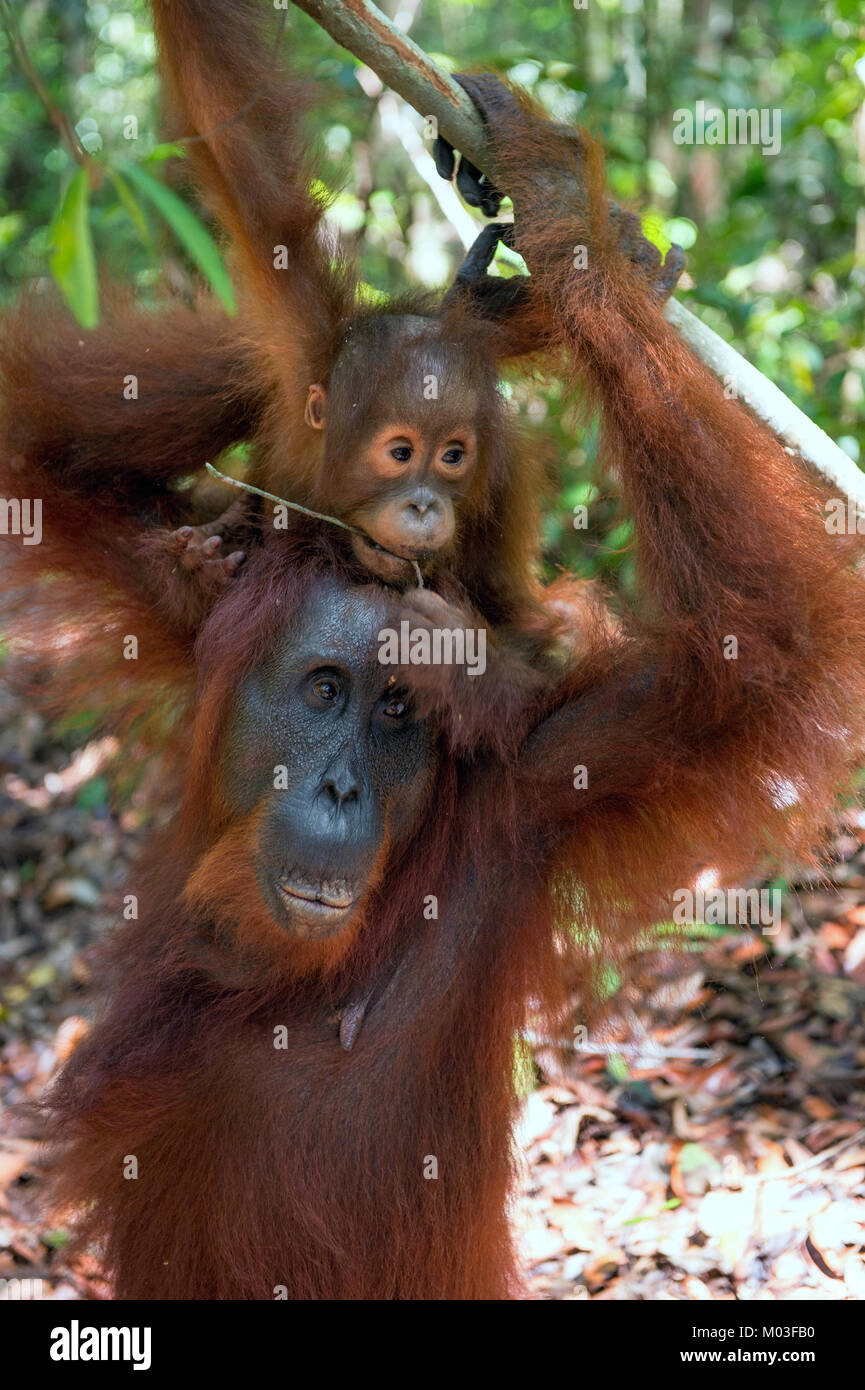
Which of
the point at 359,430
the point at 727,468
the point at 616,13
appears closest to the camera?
the point at 727,468

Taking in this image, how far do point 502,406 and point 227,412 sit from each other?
0.66 m

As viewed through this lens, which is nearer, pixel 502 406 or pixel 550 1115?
pixel 502 406

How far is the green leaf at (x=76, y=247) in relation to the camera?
53.0 inches

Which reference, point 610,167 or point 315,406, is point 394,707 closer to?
point 315,406

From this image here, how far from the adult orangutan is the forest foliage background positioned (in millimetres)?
375

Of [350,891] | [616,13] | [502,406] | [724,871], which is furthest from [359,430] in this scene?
[616,13]

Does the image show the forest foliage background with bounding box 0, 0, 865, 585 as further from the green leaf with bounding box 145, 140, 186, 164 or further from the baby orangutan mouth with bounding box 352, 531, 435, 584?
the baby orangutan mouth with bounding box 352, 531, 435, 584

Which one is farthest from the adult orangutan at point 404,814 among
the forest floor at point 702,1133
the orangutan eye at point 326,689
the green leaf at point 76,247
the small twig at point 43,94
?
the green leaf at point 76,247

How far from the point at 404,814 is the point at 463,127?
1.36m

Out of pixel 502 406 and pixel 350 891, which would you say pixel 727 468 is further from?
pixel 350 891

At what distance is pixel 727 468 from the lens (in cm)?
231

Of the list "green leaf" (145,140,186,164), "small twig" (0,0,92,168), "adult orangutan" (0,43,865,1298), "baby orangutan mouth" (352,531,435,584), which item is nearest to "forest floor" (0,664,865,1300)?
"adult orangutan" (0,43,865,1298)

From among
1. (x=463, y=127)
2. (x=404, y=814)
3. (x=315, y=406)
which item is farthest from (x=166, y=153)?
(x=404, y=814)

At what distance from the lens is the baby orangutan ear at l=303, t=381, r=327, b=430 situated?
2.78 m
